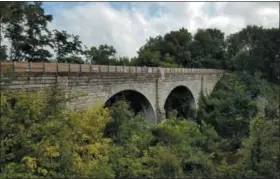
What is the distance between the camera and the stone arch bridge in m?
9.93

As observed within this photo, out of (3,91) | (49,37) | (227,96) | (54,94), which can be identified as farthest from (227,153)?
(49,37)

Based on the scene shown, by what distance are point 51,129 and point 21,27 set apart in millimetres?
22458

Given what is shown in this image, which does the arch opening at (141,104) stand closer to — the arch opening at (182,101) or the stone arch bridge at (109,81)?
the stone arch bridge at (109,81)

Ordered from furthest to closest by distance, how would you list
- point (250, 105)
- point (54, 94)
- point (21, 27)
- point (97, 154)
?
1. point (21, 27)
2. point (250, 105)
3. point (97, 154)
4. point (54, 94)

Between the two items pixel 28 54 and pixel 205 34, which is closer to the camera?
pixel 28 54

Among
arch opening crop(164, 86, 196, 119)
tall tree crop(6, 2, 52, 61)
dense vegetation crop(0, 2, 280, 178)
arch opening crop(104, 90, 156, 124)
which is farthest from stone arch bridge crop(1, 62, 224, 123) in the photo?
tall tree crop(6, 2, 52, 61)

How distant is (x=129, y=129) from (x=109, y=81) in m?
2.95

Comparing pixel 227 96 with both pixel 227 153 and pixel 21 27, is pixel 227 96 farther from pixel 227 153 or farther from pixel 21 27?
pixel 21 27

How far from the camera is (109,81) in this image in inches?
601

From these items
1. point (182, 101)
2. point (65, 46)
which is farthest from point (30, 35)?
point (182, 101)

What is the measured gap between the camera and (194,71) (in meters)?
27.7

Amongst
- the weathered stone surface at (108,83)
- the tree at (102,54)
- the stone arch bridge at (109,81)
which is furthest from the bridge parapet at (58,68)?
the tree at (102,54)

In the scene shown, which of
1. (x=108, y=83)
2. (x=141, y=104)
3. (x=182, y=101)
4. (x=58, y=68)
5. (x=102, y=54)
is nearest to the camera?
(x=58, y=68)

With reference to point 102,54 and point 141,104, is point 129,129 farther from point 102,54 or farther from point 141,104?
point 102,54
